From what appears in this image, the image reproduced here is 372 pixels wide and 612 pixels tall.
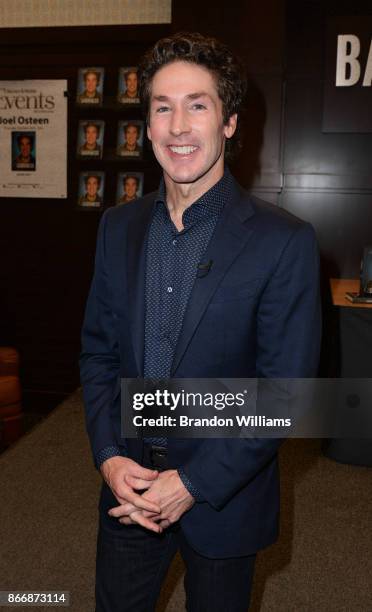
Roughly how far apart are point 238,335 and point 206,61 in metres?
0.56

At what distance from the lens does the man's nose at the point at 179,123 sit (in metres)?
1.29

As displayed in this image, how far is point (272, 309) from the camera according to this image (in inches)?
49.5

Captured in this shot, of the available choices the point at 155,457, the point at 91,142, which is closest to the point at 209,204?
the point at 155,457

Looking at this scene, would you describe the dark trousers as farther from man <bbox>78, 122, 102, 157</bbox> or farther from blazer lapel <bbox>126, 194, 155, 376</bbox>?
man <bbox>78, 122, 102, 157</bbox>

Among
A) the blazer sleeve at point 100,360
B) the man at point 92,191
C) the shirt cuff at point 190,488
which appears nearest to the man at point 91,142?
the man at point 92,191

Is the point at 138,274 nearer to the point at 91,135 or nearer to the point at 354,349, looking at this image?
the point at 354,349

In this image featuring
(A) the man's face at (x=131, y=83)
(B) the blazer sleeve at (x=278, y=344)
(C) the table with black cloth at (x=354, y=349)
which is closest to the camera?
(B) the blazer sleeve at (x=278, y=344)

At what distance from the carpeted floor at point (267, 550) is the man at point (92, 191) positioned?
1664 mm

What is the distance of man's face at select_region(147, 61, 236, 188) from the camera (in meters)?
1.30

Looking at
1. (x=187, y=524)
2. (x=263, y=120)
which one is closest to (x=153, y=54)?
(x=187, y=524)

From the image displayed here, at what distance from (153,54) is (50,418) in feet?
10.4

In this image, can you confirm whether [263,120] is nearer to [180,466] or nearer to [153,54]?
[153,54]

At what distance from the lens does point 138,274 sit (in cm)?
138

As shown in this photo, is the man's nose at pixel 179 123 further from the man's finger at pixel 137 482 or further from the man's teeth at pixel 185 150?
the man's finger at pixel 137 482
